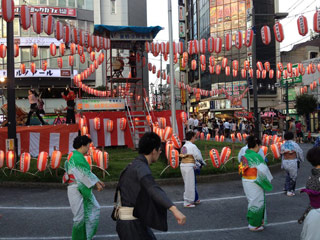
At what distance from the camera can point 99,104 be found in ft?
49.8

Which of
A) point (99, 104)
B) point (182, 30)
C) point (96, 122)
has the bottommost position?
point (96, 122)

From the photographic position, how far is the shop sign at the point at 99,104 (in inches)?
592

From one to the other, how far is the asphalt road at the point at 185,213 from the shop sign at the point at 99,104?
6.22 m

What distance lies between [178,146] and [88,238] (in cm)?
632

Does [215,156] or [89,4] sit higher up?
[89,4]

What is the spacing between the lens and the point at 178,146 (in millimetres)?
10617

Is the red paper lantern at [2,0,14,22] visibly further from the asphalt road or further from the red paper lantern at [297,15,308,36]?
the red paper lantern at [297,15,308,36]

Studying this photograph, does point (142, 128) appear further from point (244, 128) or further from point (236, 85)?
point (236, 85)

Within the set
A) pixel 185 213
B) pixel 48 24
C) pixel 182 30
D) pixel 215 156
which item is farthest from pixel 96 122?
pixel 182 30

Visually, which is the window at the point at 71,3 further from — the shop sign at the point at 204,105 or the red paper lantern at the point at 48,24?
the red paper lantern at the point at 48,24

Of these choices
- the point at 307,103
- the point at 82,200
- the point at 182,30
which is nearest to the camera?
the point at 82,200

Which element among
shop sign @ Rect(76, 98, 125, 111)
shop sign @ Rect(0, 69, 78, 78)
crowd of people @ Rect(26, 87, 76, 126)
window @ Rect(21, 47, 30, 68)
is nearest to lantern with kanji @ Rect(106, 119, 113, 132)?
shop sign @ Rect(76, 98, 125, 111)

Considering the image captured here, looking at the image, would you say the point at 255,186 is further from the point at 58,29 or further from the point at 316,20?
the point at 58,29

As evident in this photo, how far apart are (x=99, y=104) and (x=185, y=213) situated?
9502 mm
